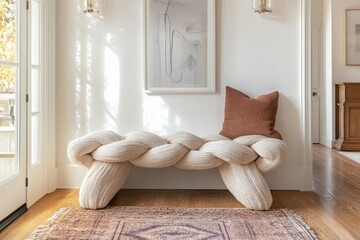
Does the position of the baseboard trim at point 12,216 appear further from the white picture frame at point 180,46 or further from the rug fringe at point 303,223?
the rug fringe at point 303,223

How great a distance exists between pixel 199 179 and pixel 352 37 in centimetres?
420

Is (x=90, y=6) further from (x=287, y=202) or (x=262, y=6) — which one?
(x=287, y=202)

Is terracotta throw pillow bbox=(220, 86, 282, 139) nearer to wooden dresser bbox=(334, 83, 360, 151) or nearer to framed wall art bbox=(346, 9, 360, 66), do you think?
wooden dresser bbox=(334, 83, 360, 151)

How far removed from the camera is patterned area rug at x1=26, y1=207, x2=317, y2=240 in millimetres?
2158

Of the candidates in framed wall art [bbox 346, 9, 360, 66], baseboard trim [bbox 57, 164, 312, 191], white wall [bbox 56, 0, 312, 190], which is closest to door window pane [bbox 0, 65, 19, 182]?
white wall [bbox 56, 0, 312, 190]

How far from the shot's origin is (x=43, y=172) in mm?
3102

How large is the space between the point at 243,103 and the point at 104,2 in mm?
1611

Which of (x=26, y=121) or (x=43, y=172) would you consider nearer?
(x=26, y=121)

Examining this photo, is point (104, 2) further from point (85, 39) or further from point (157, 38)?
point (157, 38)

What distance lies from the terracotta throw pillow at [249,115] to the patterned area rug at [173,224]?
2.30ft

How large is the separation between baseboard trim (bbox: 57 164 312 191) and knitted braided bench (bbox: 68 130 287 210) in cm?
51

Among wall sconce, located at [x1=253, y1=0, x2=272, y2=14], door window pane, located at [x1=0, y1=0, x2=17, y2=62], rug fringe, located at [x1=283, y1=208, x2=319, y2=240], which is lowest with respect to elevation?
rug fringe, located at [x1=283, y1=208, x2=319, y2=240]

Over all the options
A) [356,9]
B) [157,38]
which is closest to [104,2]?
[157,38]

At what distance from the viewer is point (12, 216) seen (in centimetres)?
249
